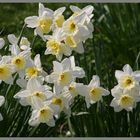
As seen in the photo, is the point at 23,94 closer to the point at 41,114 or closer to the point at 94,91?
the point at 41,114

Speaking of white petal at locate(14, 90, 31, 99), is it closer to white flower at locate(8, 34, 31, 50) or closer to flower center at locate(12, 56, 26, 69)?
flower center at locate(12, 56, 26, 69)

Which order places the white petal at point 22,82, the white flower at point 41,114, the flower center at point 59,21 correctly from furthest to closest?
1. the flower center at point 59,21
2. the white petal at point 22,82
3. the white flower at point 41,114

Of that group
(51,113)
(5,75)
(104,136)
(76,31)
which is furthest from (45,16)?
(104,136)

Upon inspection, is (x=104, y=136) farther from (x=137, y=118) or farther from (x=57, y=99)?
(x=57, y=99)

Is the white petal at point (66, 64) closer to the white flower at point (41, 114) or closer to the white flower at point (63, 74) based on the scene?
the white flower at point (63, 74)

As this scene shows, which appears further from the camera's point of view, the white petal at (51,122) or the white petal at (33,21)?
the white petal at (33,21)

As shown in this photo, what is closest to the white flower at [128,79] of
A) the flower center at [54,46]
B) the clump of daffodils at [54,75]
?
the clump of daffodils at [54,75]

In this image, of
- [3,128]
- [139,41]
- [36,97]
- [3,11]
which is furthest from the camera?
[3,11]
